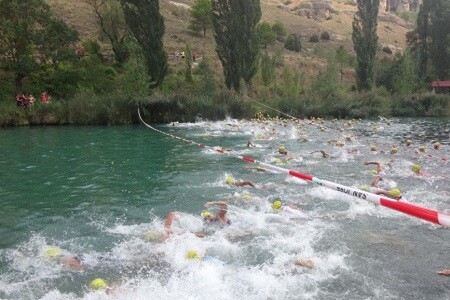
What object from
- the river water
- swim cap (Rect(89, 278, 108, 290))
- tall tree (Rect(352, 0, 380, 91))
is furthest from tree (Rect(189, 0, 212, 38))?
swim cap (Rect(89, 278, 108, 290))

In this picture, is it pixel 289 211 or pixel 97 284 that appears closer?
pixel 97 284

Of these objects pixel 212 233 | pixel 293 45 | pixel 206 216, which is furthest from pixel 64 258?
pixel 293 45

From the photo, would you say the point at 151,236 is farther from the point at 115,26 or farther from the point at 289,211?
the point at 115,26

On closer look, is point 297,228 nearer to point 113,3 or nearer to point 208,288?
point 208,288

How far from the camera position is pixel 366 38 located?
47812 mm

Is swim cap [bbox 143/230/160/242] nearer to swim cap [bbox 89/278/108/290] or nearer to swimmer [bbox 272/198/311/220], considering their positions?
swim cap [bbox 89/278/108/290]

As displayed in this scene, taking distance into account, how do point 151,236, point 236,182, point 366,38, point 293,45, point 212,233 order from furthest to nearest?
1. point 293,45
2. point 366,38
3. point 236,182
4. point 212,233
5. point 151,236

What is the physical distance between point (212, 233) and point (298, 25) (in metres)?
102

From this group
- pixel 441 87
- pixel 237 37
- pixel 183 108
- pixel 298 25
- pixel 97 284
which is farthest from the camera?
pixel 298 25

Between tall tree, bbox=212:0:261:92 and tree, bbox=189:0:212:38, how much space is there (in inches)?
1041

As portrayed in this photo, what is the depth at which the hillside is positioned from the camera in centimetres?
6225

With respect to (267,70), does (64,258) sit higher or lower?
lower

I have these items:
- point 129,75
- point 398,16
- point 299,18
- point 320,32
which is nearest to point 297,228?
point 129,75

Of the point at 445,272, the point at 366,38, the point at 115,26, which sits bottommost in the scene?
the point at 445,272
